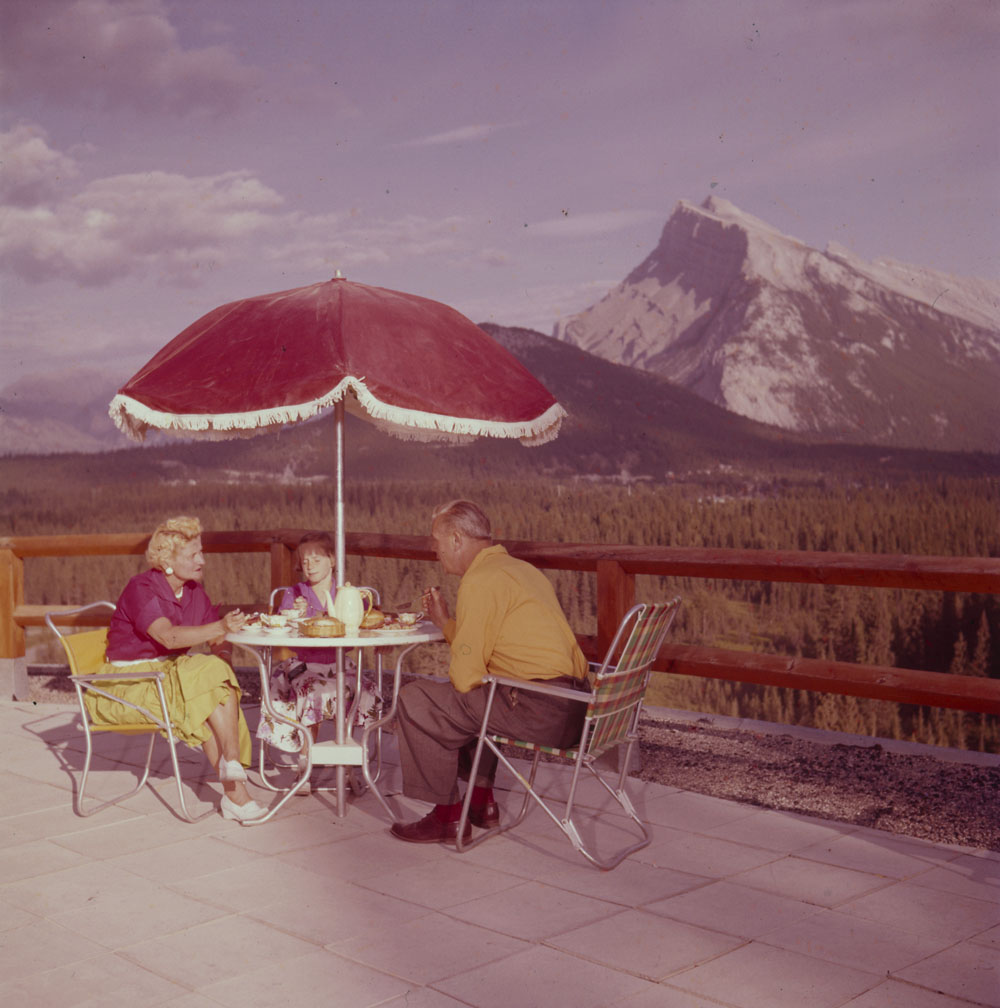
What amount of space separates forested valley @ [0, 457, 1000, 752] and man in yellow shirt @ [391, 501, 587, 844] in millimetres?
5260

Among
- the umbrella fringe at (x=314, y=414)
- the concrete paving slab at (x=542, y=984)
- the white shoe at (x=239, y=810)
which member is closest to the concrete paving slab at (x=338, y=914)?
the concrete paving slab at (x=542, y=984)

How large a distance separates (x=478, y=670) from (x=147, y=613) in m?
1.44

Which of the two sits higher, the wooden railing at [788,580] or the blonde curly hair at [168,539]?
the blonde curly hair at [168,539]

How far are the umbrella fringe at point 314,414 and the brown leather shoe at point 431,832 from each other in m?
1.41

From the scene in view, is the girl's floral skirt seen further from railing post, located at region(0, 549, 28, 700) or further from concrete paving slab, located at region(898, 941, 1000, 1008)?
railing post, located at region(0, 549, 28, 700)

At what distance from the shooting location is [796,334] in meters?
81.8

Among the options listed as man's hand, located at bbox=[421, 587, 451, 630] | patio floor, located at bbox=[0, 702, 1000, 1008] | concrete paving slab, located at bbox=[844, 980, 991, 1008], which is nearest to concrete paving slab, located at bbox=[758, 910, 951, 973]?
patio floor, located at bbox=[0, 702, 1000, 1008]

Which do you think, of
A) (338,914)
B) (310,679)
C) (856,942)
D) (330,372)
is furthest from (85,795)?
(856,942)

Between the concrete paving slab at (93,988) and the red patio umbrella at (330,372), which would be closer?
the concrete paving slab at (93,988)

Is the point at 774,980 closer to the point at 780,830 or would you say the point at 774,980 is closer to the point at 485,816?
the point at 780,830

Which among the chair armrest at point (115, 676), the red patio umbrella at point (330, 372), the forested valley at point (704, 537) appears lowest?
the forested valley at point (704, 537)

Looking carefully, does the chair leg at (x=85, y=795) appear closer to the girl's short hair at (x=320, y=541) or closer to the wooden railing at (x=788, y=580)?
the girl's short hair at (x=320, y=541)

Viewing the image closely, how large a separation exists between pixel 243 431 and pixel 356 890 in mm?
1763

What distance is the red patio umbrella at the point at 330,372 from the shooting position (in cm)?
409
